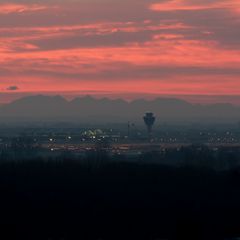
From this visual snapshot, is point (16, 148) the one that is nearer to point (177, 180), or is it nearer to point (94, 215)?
Answer: point (177, 180)

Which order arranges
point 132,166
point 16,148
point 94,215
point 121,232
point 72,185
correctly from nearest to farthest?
point 121,232 → point 94,215 → point 72,185 → point 132,166 → point 16,148

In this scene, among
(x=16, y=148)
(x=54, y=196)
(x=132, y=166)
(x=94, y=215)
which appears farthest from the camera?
(x=16, y=148)

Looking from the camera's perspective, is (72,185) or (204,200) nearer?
(204,200)

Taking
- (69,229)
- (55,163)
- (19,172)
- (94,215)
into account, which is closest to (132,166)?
(55,163)

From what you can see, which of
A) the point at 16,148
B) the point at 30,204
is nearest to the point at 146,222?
the point at 30,204
